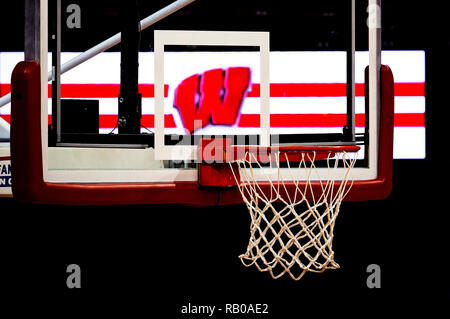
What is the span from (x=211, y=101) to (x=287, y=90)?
1.28 meters

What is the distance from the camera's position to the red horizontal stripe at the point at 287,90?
2986 millimetres

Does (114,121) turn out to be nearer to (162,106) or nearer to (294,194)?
(162,106)

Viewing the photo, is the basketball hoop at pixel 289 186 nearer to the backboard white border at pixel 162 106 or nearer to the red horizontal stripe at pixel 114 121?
the backboard white border at pixel 162 106

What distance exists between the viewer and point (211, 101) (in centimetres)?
184

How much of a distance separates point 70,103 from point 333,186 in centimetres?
111

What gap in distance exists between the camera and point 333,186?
69.5 inches

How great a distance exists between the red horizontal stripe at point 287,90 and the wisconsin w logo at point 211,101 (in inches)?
26.2

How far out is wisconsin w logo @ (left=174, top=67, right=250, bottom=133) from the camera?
1842 mm

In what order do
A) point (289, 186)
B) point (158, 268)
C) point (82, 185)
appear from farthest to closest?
point (158, 268)
point (289, 186)
point (82, 185)

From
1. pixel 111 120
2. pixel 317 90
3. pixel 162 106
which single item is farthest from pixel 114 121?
pixel 162 106

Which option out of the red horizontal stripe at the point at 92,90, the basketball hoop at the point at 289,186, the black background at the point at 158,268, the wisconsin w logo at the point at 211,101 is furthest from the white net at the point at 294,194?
the red horizontal stripe at the point at 92,90

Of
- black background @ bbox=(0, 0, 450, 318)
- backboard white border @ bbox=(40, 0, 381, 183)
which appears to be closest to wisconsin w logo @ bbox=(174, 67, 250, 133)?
backboard white border @ bbox=(40, 0, 381, 183)
